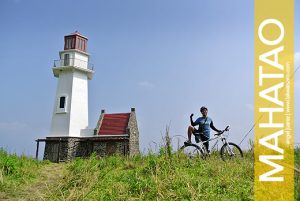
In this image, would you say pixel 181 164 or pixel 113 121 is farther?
pixel 113 121

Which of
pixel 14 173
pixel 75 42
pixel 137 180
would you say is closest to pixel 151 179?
pixel 137 180

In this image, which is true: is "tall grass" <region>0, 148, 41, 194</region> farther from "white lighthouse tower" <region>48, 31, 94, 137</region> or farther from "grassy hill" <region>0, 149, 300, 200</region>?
"white lighthouse tower" <region>48, 31, 94, 137</region>

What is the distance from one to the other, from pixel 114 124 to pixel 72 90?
561cm

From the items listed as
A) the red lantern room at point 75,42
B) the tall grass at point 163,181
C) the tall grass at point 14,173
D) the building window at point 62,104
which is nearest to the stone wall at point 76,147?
the building window at point 62,104

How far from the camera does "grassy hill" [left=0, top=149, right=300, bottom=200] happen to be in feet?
22.1

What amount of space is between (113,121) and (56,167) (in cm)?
2450

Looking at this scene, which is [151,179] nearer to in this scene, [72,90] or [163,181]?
[163,181]

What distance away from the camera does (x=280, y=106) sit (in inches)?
224

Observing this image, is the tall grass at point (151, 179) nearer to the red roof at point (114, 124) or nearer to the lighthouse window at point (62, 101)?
the red roof at point (114, 124)

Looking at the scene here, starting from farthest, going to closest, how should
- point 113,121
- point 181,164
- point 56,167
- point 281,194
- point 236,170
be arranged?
point 113,121 → point 56,167 → point 181,164 → point 236,170 → point 281,194

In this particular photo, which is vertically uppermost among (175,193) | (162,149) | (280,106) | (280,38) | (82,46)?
(82,46)

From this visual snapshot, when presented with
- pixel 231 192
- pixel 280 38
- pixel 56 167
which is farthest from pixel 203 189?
pixel 56 167

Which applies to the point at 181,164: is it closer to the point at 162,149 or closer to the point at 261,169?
the point at 162,149

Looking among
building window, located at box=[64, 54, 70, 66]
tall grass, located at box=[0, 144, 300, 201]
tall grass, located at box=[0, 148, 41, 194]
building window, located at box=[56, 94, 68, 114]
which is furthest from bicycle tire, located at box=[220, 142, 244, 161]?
building window, located at box=[64, 54, 70, 66]
